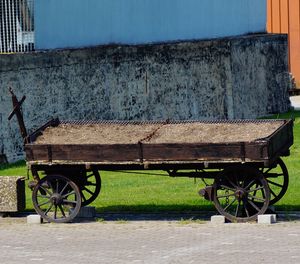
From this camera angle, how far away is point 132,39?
30078mm

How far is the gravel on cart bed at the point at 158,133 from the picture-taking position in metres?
16.7

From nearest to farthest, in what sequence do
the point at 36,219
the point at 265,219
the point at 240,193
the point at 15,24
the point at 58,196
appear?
the point at 265,219 < the point at 240,193 < the point at 58,196 < the point at 36,219 < the point at 15,24

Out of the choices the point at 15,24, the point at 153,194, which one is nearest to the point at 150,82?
the point at 15,24

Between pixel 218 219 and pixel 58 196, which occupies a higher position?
pixel 58 196

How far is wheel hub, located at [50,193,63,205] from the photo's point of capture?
16391 mm

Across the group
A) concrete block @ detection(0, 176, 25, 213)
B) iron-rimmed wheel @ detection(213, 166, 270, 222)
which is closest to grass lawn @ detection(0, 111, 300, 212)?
concrete block @ detection(0, 176, 25, 213)

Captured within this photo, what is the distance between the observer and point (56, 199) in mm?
16391

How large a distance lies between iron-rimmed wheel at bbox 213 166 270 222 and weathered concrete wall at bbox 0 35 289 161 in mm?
9079

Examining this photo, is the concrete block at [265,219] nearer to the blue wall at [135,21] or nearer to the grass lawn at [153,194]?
the grass lawn at [153,194]

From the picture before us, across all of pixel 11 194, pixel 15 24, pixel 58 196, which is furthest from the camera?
pixel 15 24

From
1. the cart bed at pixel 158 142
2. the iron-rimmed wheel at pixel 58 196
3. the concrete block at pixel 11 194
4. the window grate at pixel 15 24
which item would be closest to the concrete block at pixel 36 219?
the iron-rimmed wheel at pixel 58 196

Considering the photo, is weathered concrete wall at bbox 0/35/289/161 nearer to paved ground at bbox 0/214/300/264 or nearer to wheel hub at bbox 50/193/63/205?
wheel hub at bbox 50/193/63/205

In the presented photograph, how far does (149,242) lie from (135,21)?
52.6 feet

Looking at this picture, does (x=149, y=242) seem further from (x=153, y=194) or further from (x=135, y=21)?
(x=135, y=21)
